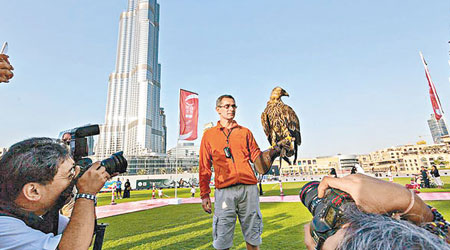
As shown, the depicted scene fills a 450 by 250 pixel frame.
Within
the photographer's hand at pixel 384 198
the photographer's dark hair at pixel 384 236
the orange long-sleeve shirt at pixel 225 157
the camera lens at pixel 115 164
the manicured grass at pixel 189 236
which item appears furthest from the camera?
the manicured grass at pixel 189 236

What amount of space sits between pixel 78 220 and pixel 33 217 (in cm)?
20

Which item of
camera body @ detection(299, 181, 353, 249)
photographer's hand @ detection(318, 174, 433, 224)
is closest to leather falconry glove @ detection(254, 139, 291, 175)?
camera body @ detection(299, 181, 353, 249)

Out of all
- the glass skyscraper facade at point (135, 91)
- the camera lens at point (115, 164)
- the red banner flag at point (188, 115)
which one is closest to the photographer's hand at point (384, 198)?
the camera lens at point (115, 164)

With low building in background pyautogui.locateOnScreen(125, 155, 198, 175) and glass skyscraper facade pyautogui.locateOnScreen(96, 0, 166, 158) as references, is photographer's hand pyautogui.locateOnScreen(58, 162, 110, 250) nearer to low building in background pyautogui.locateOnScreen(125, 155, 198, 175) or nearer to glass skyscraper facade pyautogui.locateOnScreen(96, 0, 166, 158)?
low building in background pyautogui.locateOnScreen(125, 155, 198, 175)

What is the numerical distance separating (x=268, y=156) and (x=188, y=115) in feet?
33.4

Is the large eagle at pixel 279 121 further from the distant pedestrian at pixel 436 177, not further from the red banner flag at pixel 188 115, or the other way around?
the distant pedestrian at pixel 436 177

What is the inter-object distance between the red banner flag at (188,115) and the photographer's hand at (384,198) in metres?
11.2

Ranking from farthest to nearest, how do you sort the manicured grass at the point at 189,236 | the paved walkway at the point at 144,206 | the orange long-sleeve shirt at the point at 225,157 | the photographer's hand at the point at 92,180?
the paved walkway at the point at 144,206 → the manicured grass at the point at 189,236 → the orange long-sleeve shirt at the point at 225,157 → the photographer's hand at the point at 92,180

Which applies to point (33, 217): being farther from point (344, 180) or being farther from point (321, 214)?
point (344, 180)

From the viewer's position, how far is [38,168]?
1.02 m

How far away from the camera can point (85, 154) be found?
1522 millimetres

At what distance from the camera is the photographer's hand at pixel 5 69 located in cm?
171

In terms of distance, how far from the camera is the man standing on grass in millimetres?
2215

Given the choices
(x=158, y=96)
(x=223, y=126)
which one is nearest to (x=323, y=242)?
(x=223, y=126)
